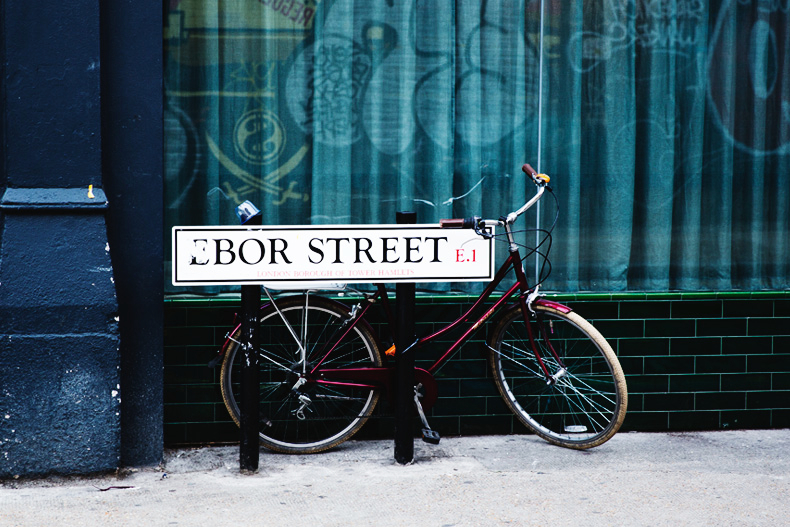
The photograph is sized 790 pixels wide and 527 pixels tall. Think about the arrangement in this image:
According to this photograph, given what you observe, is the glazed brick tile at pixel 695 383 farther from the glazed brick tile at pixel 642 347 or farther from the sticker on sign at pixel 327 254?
the sticker on sign at pixel 327 254

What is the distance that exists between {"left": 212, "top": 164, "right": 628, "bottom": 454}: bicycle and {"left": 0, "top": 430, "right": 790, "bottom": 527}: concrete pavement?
21cm

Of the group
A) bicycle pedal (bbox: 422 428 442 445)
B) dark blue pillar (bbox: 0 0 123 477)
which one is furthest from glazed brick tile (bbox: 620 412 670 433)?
dark blue pillar (bbox: 0 0 123 477)

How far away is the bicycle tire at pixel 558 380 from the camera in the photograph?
5117 millimetres

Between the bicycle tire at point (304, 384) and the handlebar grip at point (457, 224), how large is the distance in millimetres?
750

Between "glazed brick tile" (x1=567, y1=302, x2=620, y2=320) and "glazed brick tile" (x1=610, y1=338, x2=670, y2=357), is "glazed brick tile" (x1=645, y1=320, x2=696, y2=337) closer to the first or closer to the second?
"glazed brick tile" (x1=610, y1=338, x2=670, y2=357)

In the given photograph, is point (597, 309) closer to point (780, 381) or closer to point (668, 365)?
point (668, 365)

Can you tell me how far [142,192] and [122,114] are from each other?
0.41 m

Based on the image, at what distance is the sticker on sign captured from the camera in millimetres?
4547

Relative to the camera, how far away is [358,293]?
5.25 meters

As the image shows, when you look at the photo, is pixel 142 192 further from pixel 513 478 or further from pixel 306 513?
pixel 513 478

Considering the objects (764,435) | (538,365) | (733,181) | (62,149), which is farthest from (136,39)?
(764,435)

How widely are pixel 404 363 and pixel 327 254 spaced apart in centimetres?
70

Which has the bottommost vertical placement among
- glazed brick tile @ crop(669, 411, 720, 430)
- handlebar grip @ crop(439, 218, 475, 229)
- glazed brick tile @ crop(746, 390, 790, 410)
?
glazed brick tile @ crop(669, 411, 720, 430)

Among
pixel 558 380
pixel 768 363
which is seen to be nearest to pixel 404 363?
pixel 558 380
